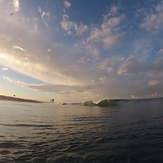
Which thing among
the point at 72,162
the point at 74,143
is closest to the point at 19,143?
the point at 74,143

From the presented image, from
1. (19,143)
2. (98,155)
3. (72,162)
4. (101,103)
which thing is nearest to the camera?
(72,162)

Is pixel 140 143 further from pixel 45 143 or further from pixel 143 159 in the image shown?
pixel 45 143

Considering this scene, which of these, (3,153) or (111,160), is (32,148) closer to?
(3,153)

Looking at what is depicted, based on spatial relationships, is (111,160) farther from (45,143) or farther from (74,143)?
(45,143)

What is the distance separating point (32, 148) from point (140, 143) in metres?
10.4

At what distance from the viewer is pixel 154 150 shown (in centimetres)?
916

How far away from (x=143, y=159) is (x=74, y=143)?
607cm

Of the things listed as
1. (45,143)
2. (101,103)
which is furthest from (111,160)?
(101,103)

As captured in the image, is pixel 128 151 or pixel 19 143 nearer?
pixel 128 151

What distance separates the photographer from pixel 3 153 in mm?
8312

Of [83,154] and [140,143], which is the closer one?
[83,154]

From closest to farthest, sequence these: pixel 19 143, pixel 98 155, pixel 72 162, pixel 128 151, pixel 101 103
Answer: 1. pixel 72 162
2. pixel 98 155
3. pixel 128 151
4. pixel 19 143
5. pixel 101 103

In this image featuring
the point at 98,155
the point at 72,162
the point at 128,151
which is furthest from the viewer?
the point at 128,151

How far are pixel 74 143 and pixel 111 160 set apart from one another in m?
4.31
